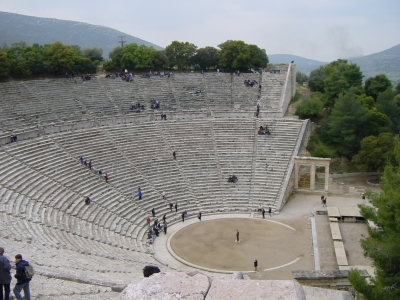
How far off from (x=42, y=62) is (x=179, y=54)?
14875mm

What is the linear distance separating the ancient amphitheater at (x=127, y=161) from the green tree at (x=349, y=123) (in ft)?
15.3

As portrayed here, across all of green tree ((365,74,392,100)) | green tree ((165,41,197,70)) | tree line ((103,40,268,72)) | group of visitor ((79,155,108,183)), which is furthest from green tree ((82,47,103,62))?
green tree ((365,74,392,100))

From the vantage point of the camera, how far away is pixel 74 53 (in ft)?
142

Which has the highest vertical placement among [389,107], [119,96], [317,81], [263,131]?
[317,81]

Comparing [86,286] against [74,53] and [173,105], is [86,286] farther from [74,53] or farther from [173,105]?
[74,53]

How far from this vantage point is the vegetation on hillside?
34.2 m

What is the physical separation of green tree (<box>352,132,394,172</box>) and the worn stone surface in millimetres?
31493

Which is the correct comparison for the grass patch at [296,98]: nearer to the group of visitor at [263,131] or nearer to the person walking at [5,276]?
the group of visitor at [263,131]

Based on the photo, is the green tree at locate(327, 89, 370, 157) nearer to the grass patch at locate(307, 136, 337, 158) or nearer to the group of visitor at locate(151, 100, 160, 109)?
the grass patch at locate(307, 136, 337, 158)

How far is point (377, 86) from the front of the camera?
150 feet

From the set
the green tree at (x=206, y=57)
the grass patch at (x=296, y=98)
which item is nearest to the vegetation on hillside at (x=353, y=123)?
the grass patch at (x=296, y=98)

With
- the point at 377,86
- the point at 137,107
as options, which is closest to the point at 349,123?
the point at 377,86

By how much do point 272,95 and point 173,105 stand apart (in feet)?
31.5

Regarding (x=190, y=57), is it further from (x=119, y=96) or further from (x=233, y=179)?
(x=233, y=179)
